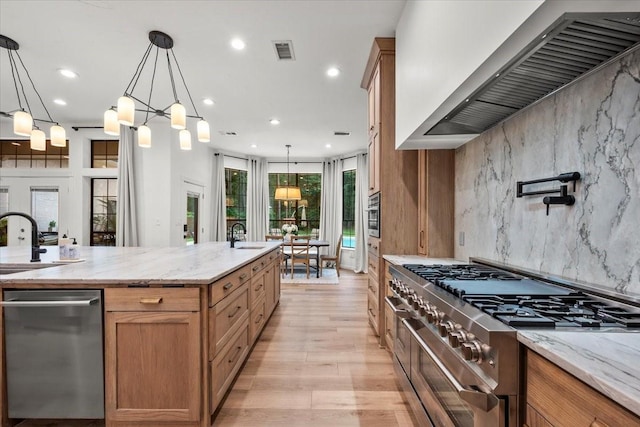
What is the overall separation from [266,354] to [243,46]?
9.51 ft

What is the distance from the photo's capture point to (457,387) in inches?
41.4

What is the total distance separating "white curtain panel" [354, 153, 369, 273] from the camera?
23.5ft

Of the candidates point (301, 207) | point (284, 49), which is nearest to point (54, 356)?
point (284, 49)

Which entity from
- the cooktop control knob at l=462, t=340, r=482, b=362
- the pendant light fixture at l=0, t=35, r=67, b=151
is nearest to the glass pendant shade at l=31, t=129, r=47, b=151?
the pendant light fixture at l=0, t=35, r=67, b=151

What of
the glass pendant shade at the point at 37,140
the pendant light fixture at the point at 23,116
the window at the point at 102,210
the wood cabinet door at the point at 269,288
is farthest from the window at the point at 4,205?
the wood cabinet door at the point at 269,288

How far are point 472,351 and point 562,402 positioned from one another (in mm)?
279

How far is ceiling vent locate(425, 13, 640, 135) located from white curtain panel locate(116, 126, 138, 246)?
5300mm

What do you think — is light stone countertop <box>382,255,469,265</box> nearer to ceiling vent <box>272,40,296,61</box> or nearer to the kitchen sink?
ceiling vent <box>272,40,296,61</box>

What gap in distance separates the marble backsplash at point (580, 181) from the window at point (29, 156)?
6.89 meters

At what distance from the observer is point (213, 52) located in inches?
121

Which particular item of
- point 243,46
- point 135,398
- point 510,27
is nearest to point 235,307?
point 135,398

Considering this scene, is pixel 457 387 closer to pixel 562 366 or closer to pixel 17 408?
pixel 562 366

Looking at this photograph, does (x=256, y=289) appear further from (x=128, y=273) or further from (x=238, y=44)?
(x=238, y=44)

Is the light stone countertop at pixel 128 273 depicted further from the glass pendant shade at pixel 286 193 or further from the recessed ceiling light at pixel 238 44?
the glass pendant shade at pixel 286 193
